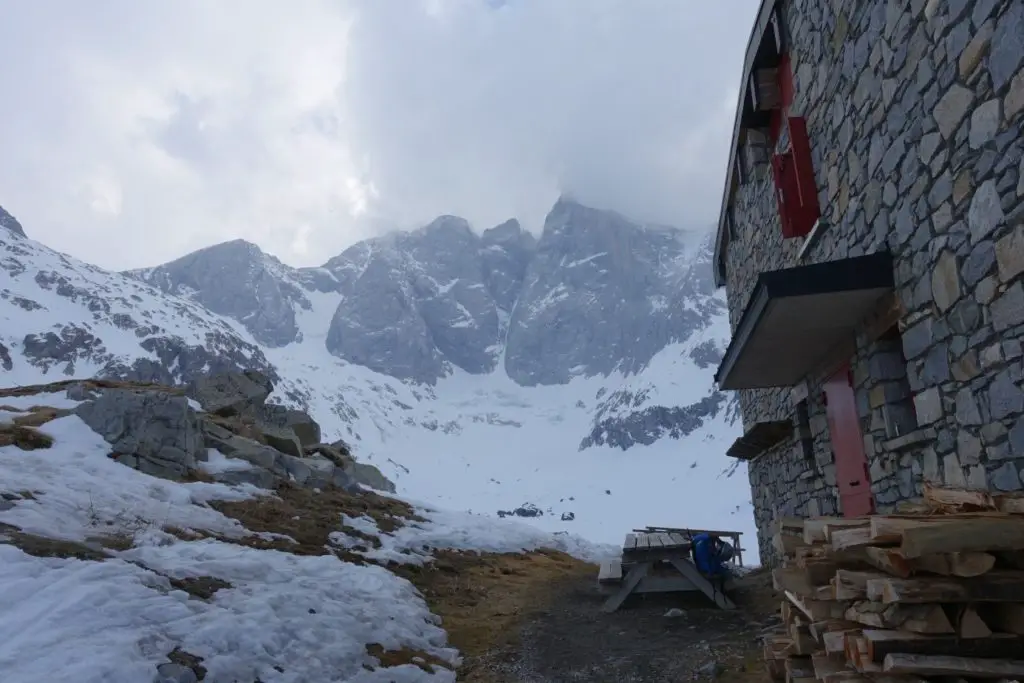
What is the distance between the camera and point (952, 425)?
558 centimetres

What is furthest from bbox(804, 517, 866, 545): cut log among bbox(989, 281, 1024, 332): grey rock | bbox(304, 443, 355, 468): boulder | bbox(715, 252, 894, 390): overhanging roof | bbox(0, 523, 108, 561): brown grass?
bbox(304, 443, 355, 468): boulder

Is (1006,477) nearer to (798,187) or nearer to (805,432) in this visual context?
(798,187)

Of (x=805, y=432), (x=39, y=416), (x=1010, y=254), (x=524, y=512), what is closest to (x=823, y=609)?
(x=1010, y=254)

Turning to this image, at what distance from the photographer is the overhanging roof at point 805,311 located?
20.8 ft

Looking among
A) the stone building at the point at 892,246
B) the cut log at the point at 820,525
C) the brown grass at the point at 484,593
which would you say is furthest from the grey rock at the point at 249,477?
the cut log at the point at 820,525

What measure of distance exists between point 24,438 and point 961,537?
576 inches

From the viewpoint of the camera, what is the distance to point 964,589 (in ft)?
11.1

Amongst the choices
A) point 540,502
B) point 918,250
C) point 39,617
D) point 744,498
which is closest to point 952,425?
point 918,250

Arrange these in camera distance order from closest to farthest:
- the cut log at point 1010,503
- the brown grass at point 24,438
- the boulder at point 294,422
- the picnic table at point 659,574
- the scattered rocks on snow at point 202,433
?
1. the cut log at point 1010,503
2. the picnic table at point 659,574
3. the brown grass at point 24,438
4. the scattered rocks on snow at point 202,433
5. the boulder at point 294,422

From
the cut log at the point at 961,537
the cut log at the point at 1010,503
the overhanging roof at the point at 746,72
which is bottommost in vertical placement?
the cut log at the point at 961,537

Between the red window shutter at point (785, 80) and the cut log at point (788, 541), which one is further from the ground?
the red window shutter at point (785, 80)

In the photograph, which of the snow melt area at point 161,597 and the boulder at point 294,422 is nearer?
the snow melt area at point 161,597

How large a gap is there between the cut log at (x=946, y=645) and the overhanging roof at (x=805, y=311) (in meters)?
3.43

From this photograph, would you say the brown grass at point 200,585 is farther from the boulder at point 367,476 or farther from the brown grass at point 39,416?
the boulder at point 367,476
